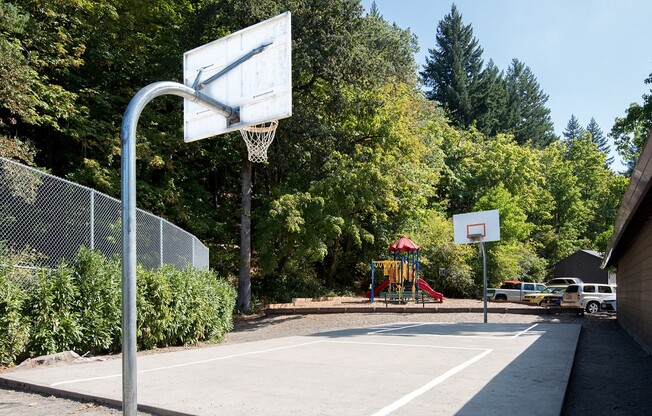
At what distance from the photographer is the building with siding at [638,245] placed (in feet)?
20.8

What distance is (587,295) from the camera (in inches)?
1124

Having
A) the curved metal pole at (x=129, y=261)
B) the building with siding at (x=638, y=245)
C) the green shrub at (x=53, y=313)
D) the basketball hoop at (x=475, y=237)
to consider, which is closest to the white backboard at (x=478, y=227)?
the basketball hoop at (x=475, y=237)

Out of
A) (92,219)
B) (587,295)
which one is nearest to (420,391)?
(92,219)

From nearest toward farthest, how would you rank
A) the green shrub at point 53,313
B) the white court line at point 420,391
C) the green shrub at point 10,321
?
the white court line at point 420,391 < the green shrub at point 10,321 < the green shrub at point 53,313

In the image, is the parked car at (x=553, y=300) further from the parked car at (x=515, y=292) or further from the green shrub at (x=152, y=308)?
the green shrub at (x=152, y=308)

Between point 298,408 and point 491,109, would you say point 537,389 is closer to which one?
point 298,408

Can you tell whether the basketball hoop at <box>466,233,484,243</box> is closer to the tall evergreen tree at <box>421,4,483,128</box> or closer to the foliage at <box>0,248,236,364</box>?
the foliage at <box>0,248,236,364</box>

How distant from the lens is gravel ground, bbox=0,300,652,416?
20.6ft

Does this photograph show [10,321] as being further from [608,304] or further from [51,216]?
[608,304]

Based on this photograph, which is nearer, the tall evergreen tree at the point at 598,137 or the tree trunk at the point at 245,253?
the tree trunk at the point at 245,253

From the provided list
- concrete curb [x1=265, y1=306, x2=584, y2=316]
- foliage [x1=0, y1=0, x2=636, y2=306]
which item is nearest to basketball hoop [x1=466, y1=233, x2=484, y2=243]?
concrete curb [x1=265, y1=306, x2=584, y2=316]

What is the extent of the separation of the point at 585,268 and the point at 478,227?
3000 centimetres

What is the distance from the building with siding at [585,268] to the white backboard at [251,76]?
155 ft

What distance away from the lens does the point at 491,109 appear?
2537 inches
